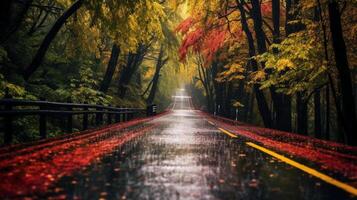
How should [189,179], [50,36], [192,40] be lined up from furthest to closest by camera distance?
[192,40] < [50,36] < [189,179]

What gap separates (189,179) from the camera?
16.6 ft

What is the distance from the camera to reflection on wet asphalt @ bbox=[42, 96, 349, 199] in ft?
13.9

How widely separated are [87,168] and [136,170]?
698 millimetres

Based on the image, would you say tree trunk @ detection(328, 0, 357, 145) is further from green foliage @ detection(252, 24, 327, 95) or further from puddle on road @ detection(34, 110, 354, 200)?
puddle on road @ detection(34, 110, 354, 200)

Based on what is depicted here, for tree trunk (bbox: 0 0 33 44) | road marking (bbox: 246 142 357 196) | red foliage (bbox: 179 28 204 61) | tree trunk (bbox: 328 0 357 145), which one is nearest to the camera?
road marking (bbox: 246 142 357 196)

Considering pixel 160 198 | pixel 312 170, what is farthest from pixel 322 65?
pixel 160 198

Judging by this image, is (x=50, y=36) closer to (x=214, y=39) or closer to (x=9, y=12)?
(x=9, y=12)

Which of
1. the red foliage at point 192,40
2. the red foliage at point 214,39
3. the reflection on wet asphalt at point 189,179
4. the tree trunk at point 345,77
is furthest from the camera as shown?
the red foliage at point 214,39

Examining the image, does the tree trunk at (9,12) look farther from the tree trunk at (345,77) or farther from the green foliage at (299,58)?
the tree trunk at (345,77)

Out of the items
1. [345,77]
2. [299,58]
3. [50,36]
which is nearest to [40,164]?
[345,77]

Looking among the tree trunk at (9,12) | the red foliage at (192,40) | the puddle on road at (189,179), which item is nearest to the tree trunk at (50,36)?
the tree trunk at (9,12)

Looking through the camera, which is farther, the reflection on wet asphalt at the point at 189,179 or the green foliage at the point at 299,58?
the green foliage at the point at 299,58

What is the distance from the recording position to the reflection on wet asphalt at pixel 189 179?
4223 mm

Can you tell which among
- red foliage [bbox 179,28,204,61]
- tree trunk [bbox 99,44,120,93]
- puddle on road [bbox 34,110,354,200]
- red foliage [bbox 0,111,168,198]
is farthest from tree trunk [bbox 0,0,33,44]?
tree trunk [bbox 99,44,120,93]
